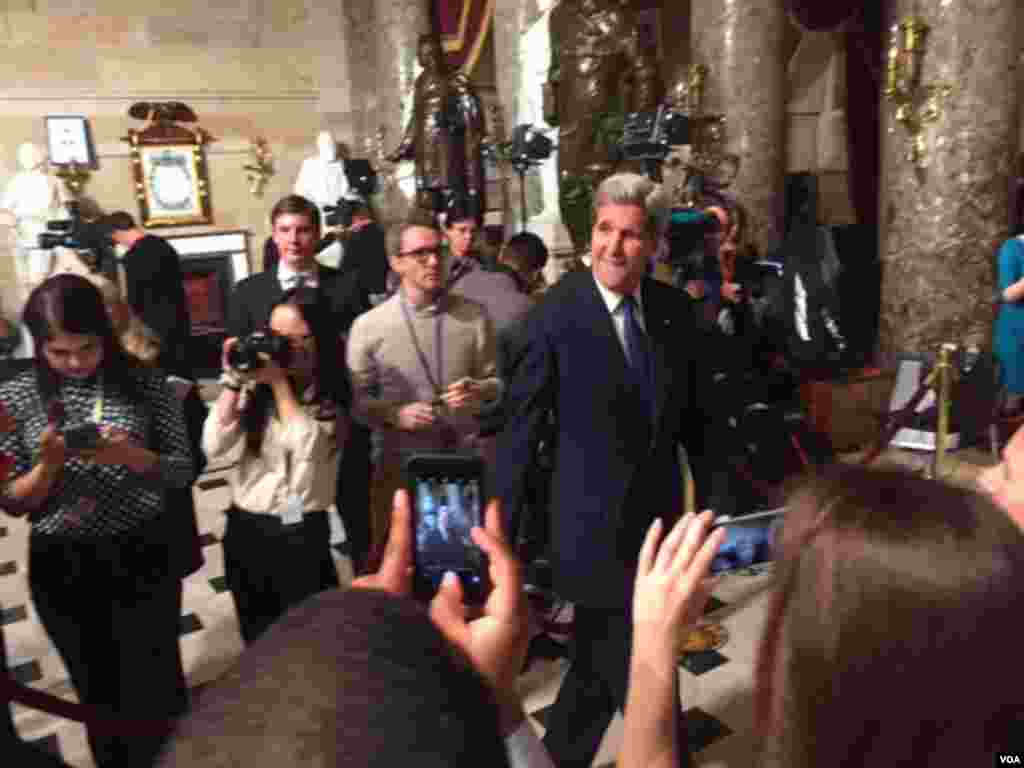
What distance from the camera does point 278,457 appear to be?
2.41m

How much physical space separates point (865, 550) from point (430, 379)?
7.26ft

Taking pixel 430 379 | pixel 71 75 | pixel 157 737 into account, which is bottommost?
pixel 157 737

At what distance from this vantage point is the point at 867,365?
6199 mm

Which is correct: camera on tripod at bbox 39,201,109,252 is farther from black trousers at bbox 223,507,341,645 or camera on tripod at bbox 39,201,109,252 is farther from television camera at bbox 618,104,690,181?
black trousers at bbox 223,507,341,645

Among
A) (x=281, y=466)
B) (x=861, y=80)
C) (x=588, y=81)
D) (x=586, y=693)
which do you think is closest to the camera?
(x=586, y=693)

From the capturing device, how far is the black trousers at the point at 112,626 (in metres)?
2.19

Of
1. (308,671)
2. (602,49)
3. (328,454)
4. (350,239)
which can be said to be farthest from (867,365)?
(308,671)

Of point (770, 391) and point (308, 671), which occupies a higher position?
point (308, 671)

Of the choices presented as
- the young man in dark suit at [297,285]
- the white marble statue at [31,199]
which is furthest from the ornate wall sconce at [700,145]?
the white marble statue at [31,199]

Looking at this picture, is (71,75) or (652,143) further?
(71,75)

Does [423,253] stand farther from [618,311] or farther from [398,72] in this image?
[398,72]

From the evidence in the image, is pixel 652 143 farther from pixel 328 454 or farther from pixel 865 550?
pixel 865 550

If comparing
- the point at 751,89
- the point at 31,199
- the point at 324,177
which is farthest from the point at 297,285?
the point at 324,177

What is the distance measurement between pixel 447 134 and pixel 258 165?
19.6ft
